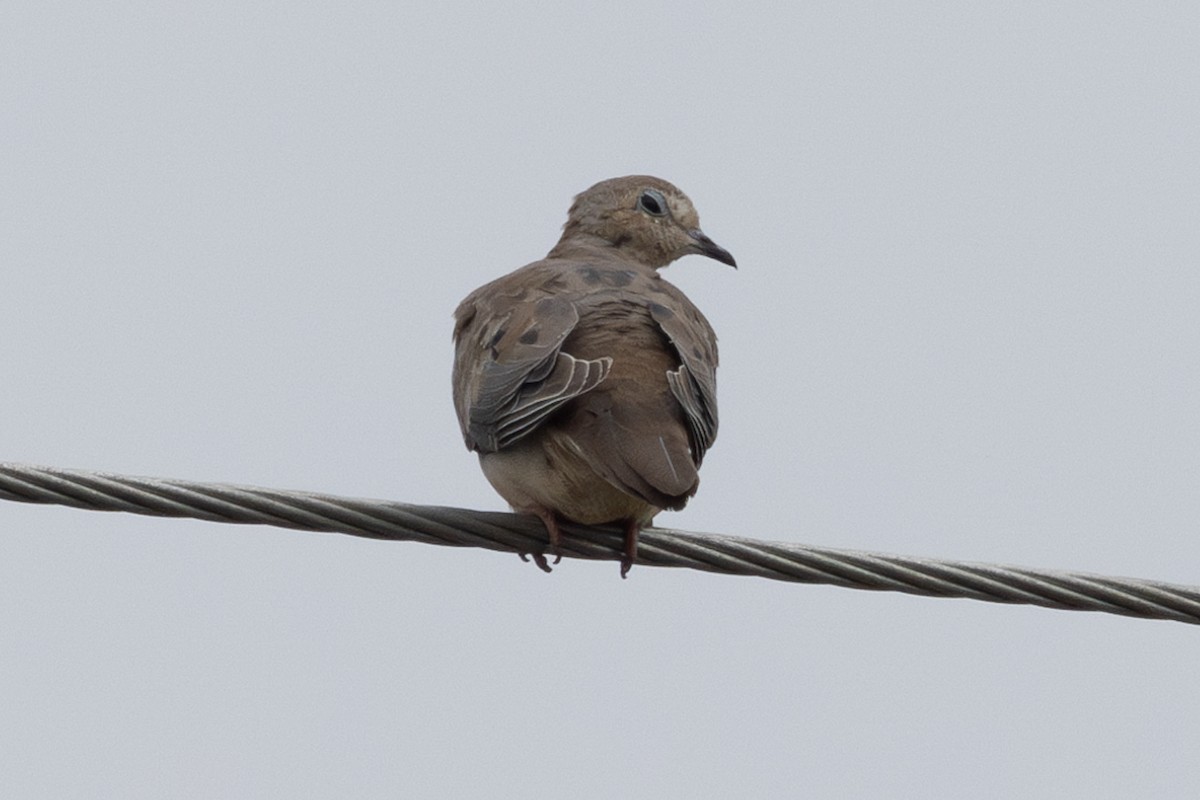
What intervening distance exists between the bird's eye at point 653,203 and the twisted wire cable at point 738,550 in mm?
4015

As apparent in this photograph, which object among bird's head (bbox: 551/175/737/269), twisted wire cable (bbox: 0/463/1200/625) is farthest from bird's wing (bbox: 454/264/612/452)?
bird's head (bbox: 551/175/737/269)

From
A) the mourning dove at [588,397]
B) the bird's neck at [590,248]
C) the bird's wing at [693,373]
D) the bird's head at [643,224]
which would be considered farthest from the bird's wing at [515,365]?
the bird's head at [643,224]

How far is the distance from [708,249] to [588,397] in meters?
3.22

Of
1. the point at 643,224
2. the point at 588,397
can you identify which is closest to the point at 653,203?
the point at 643,224

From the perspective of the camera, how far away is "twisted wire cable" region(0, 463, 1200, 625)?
5375 mm

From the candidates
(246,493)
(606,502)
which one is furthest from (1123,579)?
(246,493)

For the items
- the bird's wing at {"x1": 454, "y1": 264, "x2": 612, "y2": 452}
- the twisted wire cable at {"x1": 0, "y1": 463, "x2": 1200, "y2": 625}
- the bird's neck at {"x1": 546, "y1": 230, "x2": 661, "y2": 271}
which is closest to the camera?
the twisted wire cable at {"x1": 0, "y1": 463, "x2": 1200, "y2": 625}

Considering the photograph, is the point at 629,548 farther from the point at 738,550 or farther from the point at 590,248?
the point at 590,248

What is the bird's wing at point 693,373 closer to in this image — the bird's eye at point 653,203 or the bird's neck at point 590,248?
the bird's neck at point 590,248

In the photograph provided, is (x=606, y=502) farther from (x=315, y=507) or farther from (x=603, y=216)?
(x=603, y=216)

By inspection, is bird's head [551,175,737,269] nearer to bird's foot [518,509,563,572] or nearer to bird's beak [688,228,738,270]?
bird's beak [688,228,738,270]

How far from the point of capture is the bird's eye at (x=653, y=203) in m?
9.57

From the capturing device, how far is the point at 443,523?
19.1 feet

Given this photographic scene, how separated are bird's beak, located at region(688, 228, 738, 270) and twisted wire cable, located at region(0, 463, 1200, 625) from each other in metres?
3.99
